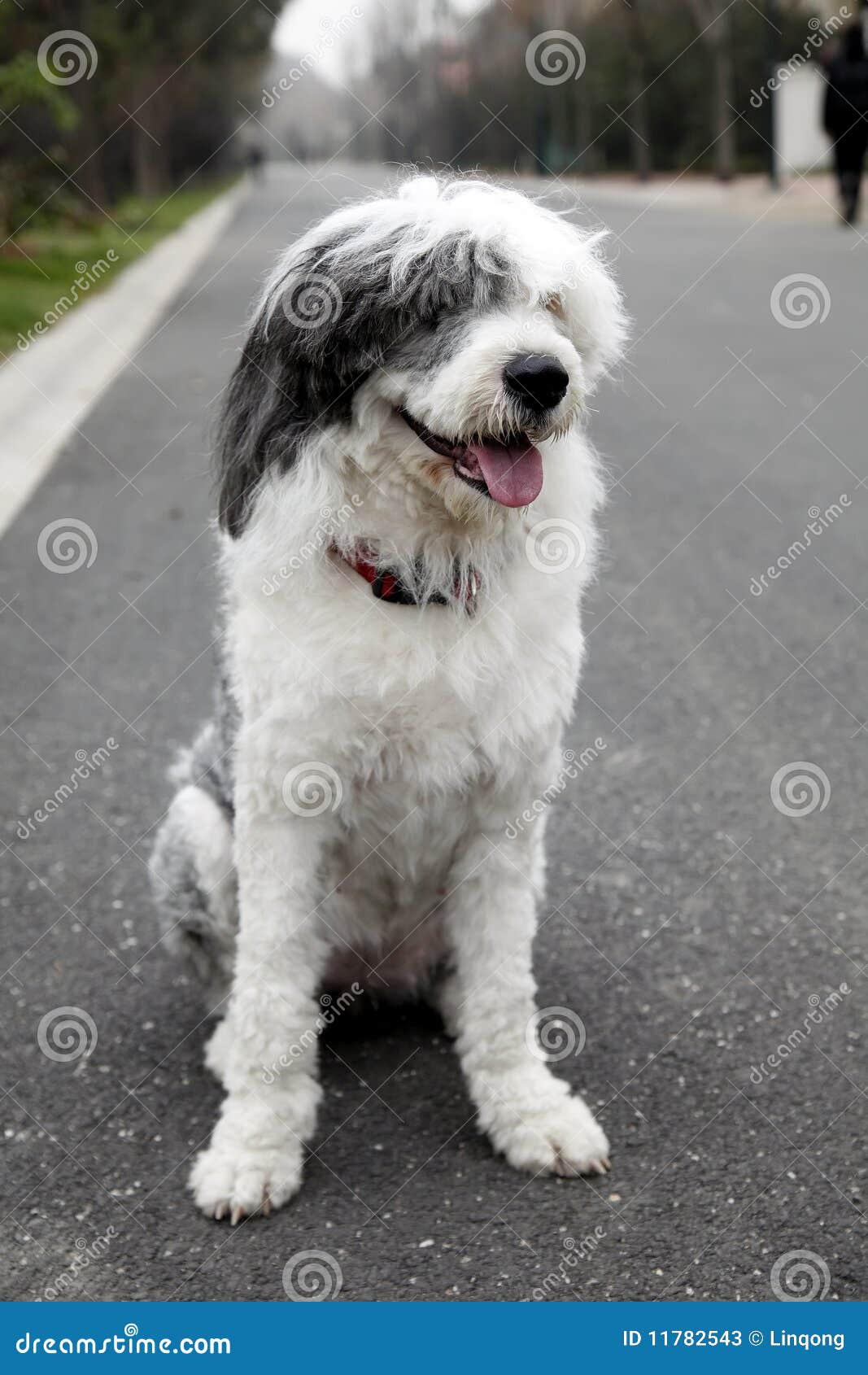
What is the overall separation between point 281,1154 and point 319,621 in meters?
1.13

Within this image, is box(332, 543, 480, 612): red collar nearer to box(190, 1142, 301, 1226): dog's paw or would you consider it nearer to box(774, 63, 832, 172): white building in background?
box(190, 1142, 301, 1226): dog's paw

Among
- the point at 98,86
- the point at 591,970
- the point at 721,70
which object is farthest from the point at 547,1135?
the point at 721,70

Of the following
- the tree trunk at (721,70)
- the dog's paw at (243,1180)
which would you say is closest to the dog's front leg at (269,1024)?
the dog's paw at (243,1180)

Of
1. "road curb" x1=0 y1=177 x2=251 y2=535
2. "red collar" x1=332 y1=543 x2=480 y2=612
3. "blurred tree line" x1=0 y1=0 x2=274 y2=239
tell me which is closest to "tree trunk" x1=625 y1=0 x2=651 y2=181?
"blurred tree line" x1=0 y1=0 x2=274 y2=239

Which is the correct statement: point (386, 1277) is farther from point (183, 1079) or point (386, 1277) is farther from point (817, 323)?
point (817, 323)

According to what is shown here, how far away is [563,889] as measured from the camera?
4.16 m

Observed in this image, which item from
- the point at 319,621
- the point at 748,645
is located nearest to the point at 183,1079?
the point at 319,621

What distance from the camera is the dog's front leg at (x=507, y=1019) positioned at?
3.09m

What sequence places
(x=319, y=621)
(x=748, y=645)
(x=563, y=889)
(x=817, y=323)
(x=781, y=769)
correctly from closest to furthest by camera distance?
1. (x=319, y=621)
2. (x=563, y=889)
3. (x=781, y=769)
4. (x=748, y=645)
5. (x=817, y=323)

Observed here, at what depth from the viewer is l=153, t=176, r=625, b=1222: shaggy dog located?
2646 millimetres

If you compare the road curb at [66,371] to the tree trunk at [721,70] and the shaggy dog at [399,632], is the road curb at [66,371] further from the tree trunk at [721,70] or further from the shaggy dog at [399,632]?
the tree trunk at [721,70]

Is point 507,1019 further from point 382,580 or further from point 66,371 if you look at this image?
point 66,371

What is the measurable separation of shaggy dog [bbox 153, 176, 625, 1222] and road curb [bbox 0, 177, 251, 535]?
5492 millimetres

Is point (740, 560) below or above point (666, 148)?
below
